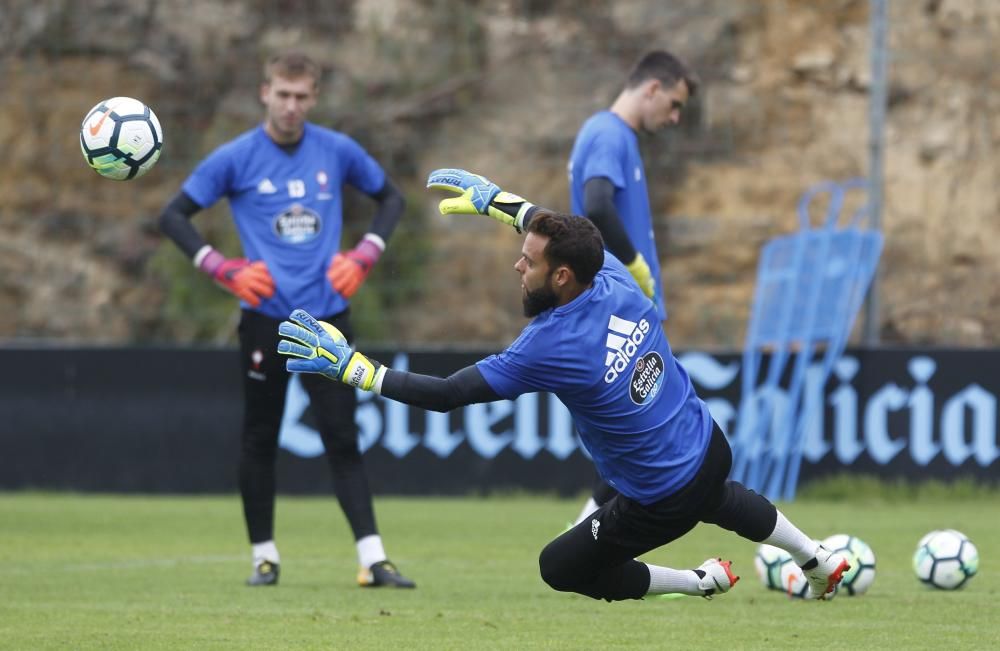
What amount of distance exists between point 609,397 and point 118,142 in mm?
2729

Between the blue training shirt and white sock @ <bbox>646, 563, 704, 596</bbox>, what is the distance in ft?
6.76

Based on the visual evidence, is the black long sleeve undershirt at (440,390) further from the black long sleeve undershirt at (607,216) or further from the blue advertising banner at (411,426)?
the blue advertising banner at (411,426)

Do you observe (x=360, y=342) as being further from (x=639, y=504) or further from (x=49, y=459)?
(x=639, y=504)

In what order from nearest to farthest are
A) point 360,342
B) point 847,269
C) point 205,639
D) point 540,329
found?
point 540,329, point 205,639, point 847,269, point 360,342

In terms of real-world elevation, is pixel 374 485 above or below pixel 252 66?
below

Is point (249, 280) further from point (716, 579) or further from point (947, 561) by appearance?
point (947, 561)

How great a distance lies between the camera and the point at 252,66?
58.3 ft

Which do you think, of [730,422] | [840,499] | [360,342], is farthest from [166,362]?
[840,499]

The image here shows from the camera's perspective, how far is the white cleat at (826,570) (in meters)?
6.13

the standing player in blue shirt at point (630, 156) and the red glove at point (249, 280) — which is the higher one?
the standing player in blue shirt at point (630, 156)

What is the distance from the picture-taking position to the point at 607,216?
7.75 metres

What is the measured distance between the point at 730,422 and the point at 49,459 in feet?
16.9

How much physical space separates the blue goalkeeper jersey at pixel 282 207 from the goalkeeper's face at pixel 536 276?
2.65 meters

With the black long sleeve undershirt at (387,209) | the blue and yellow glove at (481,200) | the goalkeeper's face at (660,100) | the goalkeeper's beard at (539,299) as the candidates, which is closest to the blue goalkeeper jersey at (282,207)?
the black long sleeve undershirt at (387,209)
